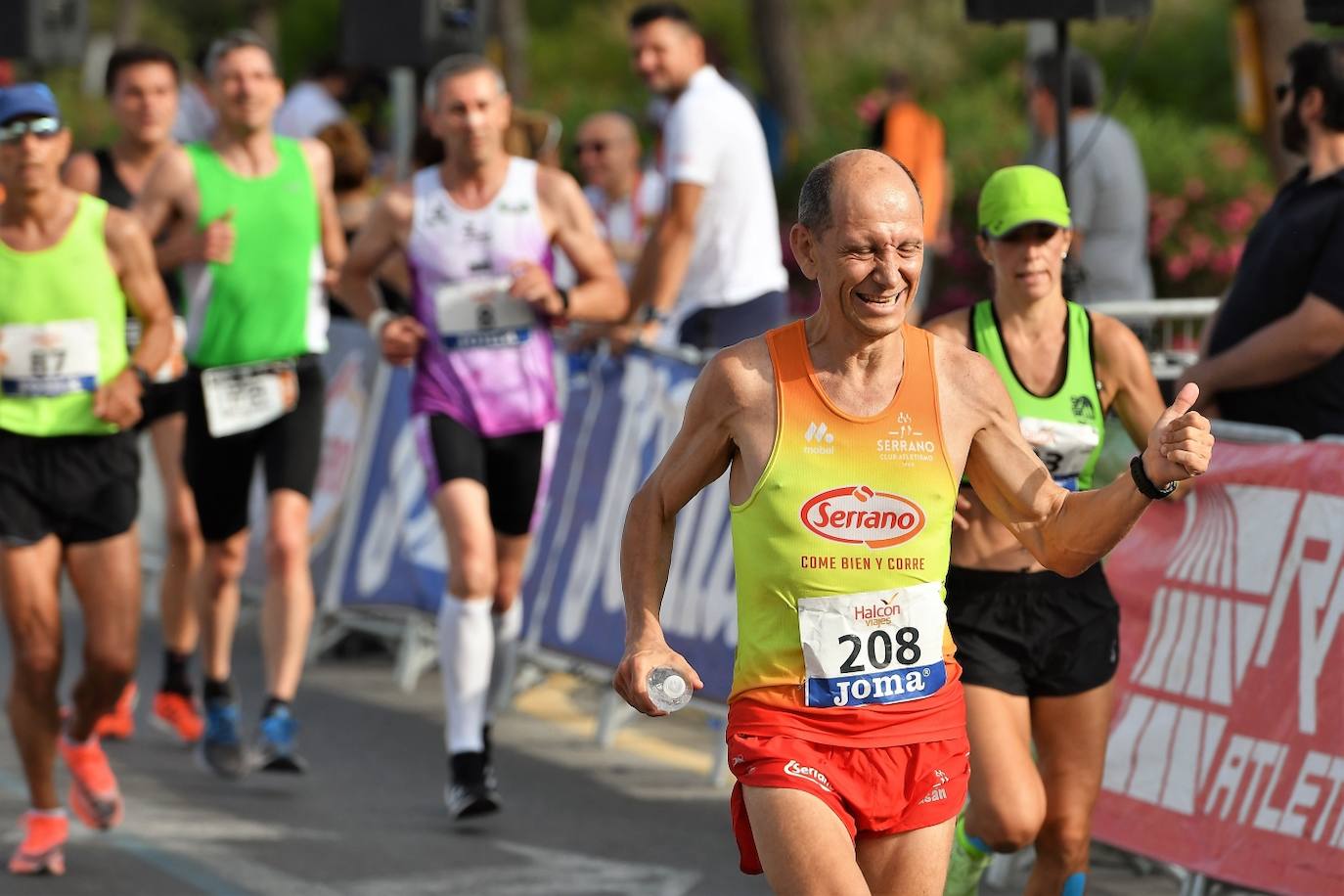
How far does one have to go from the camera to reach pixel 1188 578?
21.9 feet

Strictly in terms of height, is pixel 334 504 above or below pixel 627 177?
below

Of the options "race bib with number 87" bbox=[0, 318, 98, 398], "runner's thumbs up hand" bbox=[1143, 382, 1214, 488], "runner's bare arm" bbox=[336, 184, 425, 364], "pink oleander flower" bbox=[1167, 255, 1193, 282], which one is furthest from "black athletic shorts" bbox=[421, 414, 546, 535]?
"pink oleander flower" bbox=[1167, 255, 1193, 282]

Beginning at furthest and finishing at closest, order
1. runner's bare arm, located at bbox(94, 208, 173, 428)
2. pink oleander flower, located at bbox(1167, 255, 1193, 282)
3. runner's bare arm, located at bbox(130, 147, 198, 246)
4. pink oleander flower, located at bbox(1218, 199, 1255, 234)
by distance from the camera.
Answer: pink oleander flower, located at bbox(1218, 199, 1255, 234) < pink oleander flower, located at bbox(1167, 255, 1193, 282) < runner's bare arm, located at bbox(130, 147, 198, 246) < runner's bare arm, located at bbox(94, 208, 173, 428)

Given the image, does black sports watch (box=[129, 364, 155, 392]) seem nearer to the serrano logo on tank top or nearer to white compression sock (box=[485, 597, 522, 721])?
white compression sock (box=[485, 597, 522, 721])

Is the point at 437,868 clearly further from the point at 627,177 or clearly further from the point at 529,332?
the point at 627,177

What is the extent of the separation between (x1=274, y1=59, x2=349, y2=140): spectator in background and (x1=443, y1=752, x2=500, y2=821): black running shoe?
827 cm

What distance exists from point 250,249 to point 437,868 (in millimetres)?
2584

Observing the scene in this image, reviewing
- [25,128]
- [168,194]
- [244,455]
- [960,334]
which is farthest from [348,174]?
[960,334]

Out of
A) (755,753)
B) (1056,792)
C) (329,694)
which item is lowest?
(329,694)

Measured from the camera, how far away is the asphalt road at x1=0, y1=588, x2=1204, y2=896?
7234mm

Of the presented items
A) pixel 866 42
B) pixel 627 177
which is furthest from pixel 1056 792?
pixel 866 42

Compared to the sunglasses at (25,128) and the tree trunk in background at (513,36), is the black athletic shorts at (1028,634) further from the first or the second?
the tree trunk in background at (513,36)

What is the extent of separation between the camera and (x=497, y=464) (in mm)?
8273

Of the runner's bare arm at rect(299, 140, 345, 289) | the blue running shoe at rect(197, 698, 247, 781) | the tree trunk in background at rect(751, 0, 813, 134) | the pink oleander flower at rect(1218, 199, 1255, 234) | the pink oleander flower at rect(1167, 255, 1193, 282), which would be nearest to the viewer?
the blue running shoe at rect(197, 698, 247, 781)
